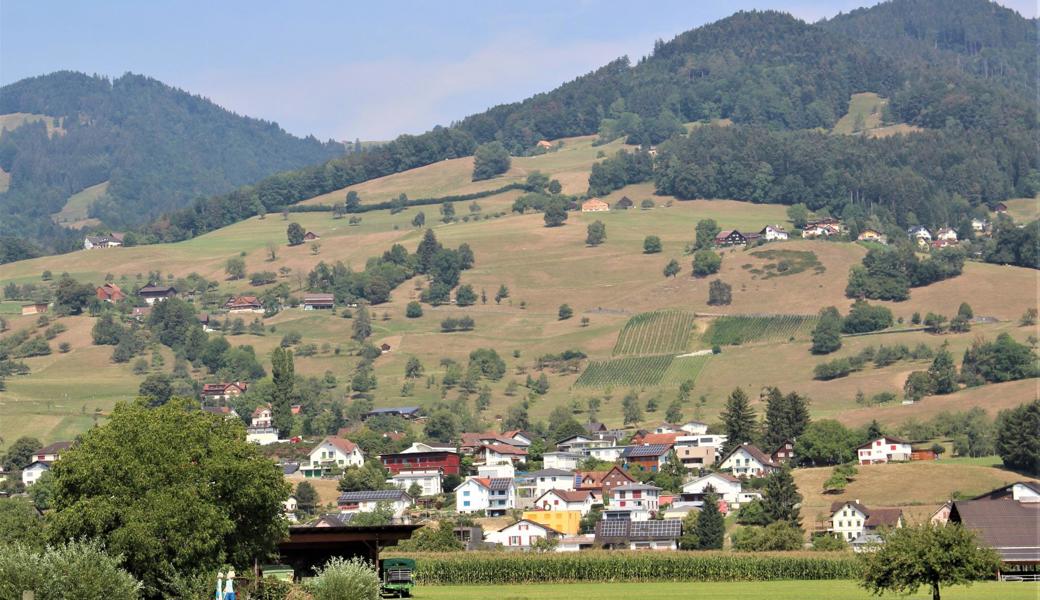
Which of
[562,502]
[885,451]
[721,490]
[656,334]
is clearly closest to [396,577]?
[562,502]

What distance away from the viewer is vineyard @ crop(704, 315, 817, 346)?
553 feet

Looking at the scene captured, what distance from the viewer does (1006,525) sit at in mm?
64188

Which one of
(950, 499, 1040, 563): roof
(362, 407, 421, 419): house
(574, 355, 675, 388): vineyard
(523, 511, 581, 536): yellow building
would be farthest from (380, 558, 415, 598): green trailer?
(574, 355, 675, 388): vineyard

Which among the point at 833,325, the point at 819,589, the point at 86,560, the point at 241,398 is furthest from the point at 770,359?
the point at 86,560

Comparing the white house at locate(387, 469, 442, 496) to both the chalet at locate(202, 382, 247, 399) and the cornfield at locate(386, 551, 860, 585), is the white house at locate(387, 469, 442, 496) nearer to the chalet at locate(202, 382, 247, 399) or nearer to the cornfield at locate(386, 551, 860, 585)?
the cornfield at locate(386, 551, 860, 585)

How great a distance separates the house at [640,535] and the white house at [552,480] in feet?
61.8

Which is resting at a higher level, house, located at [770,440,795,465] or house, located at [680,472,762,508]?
house, located at [770,440,795,465]

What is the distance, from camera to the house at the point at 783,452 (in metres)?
116

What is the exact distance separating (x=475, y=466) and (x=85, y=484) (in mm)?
79698

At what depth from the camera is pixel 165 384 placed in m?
158

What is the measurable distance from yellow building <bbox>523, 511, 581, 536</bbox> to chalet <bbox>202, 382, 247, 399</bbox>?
66.8 metres

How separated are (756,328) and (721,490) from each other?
68506 millimetres

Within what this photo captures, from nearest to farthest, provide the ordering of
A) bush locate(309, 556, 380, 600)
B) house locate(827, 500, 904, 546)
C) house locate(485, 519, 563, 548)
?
bush locate(309, 556, 380, 600)
house locate(827, 500, 904, 546)
house locate(485, 519, 563, 548)

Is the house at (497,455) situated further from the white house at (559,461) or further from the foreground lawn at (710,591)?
the foreground lawn at (710,591)
